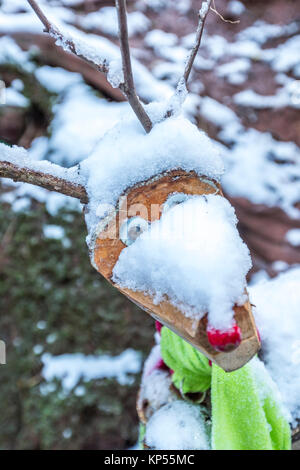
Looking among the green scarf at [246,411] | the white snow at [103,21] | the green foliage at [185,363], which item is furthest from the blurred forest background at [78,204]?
the green scarf at [246,411]

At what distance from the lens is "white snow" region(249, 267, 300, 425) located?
49 cm

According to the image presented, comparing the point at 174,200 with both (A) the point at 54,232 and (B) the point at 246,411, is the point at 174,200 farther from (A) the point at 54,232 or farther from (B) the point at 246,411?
(A) the point at 54,232

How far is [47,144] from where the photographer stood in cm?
100

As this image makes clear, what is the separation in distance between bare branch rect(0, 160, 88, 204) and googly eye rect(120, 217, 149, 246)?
0.17 feet

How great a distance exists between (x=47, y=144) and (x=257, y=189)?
0.61 meters

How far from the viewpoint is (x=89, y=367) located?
111 centimetres

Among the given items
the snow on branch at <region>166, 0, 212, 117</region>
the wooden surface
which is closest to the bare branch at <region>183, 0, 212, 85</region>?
the snow on branch at <region>166, 0, 212, 117</region>

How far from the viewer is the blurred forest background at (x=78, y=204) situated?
3.31 ft

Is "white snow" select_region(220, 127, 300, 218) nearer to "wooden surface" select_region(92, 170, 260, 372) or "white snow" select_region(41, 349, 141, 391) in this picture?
"white snow" select_region(41, 349, 141, 391)

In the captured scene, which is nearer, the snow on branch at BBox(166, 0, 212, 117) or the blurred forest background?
the snow on branch at BBox(166, 0, 212, 117)

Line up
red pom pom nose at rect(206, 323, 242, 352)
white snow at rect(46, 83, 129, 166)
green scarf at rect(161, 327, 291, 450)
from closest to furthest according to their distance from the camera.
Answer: red pom pom nose at rect(206, 323, 242, 352), green scarf at rect(161, 327, 291, 450), white snow at rect(46, 83, 129, 166)

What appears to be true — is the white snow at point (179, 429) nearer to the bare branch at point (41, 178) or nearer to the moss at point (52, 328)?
the bare branch at point (41, 178)

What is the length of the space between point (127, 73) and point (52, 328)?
0.90 meters

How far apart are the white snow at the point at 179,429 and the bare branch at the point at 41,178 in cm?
34
